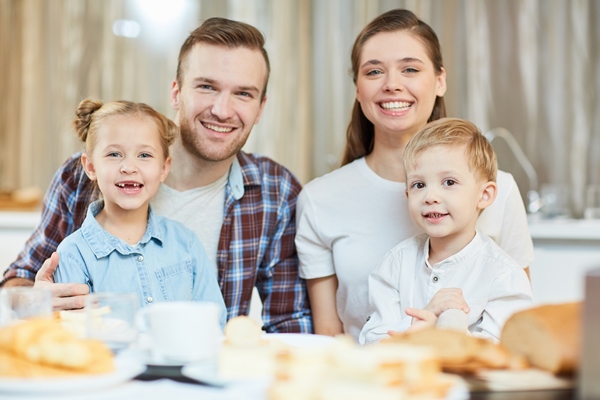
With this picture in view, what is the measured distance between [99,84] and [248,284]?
8.26 feet

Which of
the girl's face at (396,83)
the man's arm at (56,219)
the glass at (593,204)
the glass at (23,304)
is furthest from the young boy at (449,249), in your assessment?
the glass at (593,204)

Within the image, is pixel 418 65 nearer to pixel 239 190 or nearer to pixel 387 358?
pixel 239 190

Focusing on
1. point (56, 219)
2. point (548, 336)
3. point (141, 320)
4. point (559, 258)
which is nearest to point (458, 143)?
point (548, 336)

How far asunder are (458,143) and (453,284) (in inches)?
12.0

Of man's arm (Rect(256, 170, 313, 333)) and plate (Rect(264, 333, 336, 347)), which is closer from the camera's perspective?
plate (Rect(264, 333, 336, 347))

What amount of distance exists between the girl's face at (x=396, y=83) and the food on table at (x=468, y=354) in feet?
3.60

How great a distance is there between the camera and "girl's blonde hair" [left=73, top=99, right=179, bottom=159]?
181 centimetres

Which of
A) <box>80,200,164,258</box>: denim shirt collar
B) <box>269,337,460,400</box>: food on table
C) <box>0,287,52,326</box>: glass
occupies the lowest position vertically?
<box>269,337,460,400</box>: food on table

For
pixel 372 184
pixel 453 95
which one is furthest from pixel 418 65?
pixel 453 95

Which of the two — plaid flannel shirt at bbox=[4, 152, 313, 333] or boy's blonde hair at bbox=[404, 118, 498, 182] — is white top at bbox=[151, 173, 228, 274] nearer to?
plaid flannel shirt at bbox=[4, 152, 313, 333]

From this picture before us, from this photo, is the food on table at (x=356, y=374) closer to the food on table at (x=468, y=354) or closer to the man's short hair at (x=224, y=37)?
the food on table at (x=468, y=354)

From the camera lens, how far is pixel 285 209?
2.23 m

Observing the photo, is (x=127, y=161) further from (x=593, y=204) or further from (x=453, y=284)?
(x=593, y=204)

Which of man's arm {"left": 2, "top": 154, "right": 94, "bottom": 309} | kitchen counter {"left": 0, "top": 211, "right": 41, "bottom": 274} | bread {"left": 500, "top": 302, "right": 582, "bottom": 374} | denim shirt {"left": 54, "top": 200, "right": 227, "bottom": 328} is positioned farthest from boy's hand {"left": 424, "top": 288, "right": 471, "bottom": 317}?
kitchen counter {"left": 0, "top": 211, "right": 41, "bottom": 274}
